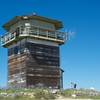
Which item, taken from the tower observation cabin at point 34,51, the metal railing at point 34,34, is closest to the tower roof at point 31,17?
the tower observation cabin at point 34,51

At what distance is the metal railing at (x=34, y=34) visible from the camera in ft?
130

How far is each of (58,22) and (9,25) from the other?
23.9 ft

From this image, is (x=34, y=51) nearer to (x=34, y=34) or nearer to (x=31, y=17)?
(x=34, y=34)

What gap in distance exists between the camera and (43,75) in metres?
40.3

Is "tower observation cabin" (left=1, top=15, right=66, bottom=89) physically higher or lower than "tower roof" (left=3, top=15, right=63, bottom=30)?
lower

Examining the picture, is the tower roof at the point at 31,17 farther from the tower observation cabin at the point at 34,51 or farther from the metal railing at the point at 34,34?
the metal railing at the point at 34,34

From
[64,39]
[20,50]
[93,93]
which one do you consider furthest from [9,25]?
[93,93]

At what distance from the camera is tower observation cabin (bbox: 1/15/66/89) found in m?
39.6

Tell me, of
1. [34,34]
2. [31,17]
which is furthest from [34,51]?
[31,17]

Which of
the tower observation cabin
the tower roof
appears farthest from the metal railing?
the tower roof

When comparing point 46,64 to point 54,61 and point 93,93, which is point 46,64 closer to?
point 54,61

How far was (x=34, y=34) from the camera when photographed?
40312 millimetres

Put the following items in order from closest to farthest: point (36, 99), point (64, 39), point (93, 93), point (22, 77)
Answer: point (36, 99) < point (93, 93) < point (22, 77) < point (64, 39)

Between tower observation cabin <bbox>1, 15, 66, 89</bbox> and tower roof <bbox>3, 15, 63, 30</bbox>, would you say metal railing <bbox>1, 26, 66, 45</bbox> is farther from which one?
tower roof <bbox>3, 15, 63, 30</bbox>
